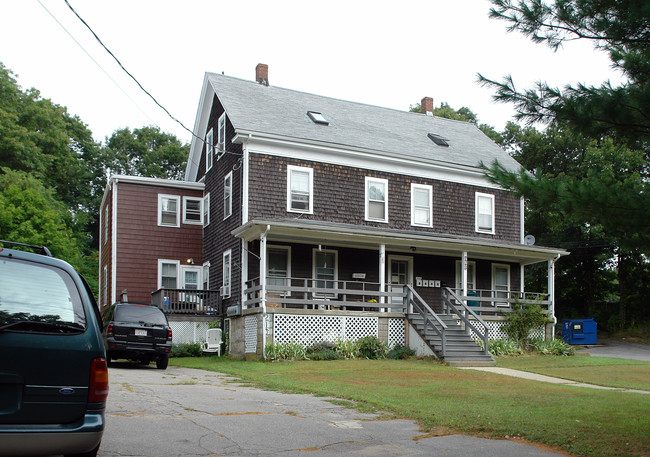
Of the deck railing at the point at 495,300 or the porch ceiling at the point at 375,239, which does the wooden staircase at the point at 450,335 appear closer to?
the deck railing at the point at 495,300

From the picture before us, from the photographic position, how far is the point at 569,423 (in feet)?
27.1

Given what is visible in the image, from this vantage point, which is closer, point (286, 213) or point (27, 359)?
point (27, 359)

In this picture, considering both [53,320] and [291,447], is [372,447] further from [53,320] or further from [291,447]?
[53,320]

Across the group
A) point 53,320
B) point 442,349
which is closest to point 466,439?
point 53,320

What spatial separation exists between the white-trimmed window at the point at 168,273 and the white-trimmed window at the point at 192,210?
182 centimetres

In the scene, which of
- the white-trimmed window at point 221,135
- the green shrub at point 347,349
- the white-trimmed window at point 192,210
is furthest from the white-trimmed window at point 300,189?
the white-trimmed window at point 192,210

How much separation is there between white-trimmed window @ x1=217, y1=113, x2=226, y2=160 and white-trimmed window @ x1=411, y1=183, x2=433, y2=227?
7.25 m

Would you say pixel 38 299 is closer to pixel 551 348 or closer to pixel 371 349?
pixel 371 349

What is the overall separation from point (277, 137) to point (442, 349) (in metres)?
8.86

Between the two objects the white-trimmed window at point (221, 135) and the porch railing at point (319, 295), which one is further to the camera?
the white-trimmed window at point (221, 135)

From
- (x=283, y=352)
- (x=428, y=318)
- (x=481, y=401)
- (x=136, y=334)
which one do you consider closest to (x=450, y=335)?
(x=428, y=318)

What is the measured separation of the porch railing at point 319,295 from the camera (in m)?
19.6

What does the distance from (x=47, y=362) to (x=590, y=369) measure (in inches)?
648

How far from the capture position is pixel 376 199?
79.6ft
